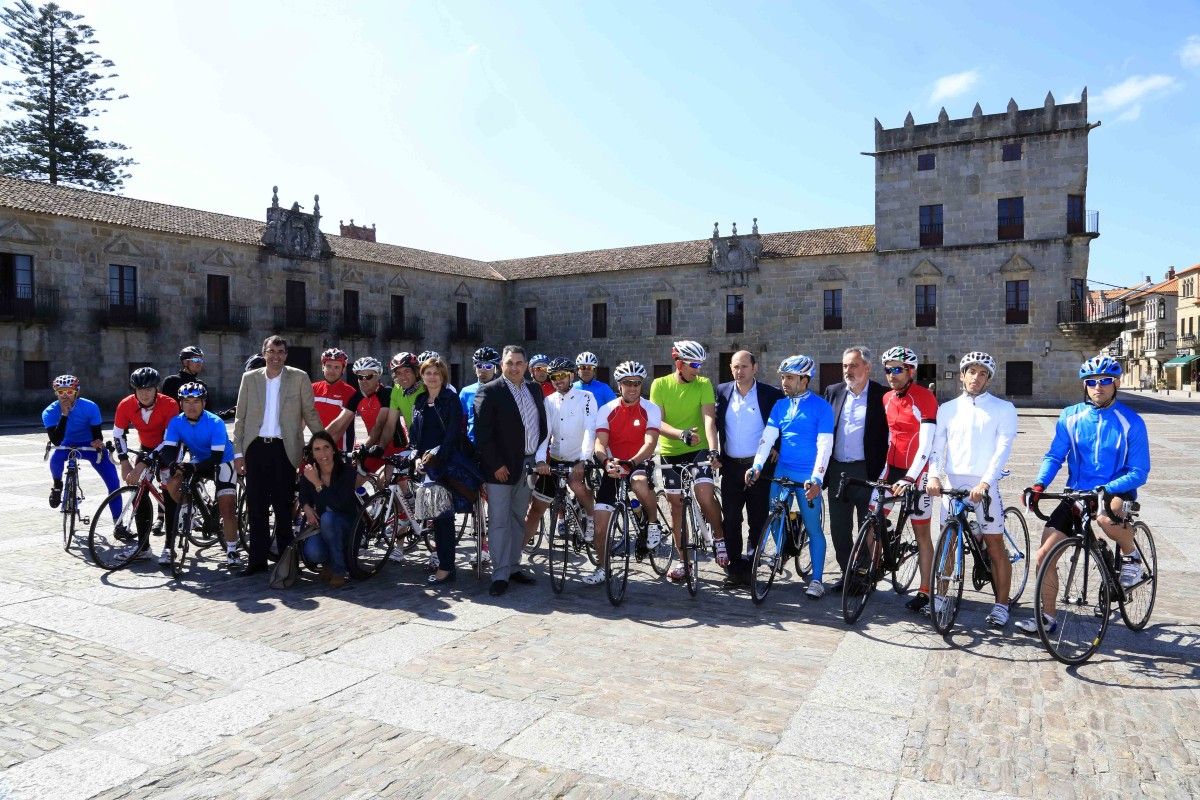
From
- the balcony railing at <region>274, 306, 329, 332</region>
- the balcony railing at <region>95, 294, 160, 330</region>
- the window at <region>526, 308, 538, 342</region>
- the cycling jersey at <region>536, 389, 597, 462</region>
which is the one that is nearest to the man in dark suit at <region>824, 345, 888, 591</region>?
the cycling jersey at <region>536, 389, 597, 462</region>

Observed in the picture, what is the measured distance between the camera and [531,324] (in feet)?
130

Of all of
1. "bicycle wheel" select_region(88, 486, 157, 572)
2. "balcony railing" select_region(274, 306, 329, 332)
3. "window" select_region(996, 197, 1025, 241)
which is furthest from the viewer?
"balcony railing" select_region(274, 306, 329, 332)

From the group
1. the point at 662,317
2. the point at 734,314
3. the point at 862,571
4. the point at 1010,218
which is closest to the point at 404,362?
the point at 862,571

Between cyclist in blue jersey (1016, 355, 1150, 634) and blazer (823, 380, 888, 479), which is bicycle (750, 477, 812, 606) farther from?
cyclist in blue jersey (1016, 355, 1150, 634)

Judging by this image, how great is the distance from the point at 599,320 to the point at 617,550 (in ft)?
106

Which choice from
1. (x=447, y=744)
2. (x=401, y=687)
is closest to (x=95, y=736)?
(x=401, y=687)

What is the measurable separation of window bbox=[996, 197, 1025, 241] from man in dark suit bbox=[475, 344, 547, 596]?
30541 mm

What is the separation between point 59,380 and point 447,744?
5867 mm

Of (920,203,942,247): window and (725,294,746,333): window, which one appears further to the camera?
(725,294,746,333): window

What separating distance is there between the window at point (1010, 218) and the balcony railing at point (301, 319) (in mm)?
27728

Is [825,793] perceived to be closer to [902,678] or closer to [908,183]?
[902,678]

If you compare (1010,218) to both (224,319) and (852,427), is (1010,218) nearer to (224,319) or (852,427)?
(852,427)

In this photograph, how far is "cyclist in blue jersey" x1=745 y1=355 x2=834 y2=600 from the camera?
5492 mm

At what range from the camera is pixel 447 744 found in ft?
11.1
